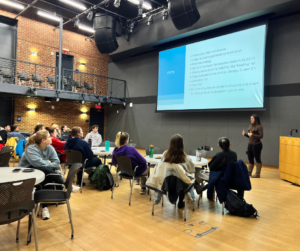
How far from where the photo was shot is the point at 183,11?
290 inches

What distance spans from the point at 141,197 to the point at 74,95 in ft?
26.0

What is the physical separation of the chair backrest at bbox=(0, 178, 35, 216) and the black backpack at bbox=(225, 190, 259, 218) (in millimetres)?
2546

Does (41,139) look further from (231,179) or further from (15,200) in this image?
(231,179)

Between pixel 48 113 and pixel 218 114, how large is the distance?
8.61 metres

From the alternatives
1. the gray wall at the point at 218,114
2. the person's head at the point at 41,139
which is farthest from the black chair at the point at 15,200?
the gray wall at the point at 218,114

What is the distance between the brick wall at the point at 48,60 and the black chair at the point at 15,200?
34.3 ft

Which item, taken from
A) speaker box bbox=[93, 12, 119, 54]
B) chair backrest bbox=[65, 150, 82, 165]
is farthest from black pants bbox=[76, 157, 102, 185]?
speaker box bbox=[93, 12, 119, 54]

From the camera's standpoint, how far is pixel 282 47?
738cm

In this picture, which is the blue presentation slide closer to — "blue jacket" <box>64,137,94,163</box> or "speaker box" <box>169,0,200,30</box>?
"speaker box" <box>169,0,200,30</box>

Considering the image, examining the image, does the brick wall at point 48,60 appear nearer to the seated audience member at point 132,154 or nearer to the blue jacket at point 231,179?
the seated audience member at point 132,154

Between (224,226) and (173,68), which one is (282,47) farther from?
(224,226)

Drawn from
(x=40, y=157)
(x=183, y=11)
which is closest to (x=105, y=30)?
(x=183, y=11)

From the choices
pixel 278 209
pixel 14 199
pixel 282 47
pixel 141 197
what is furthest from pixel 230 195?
pixel 282 47

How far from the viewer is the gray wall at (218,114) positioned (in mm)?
7207
